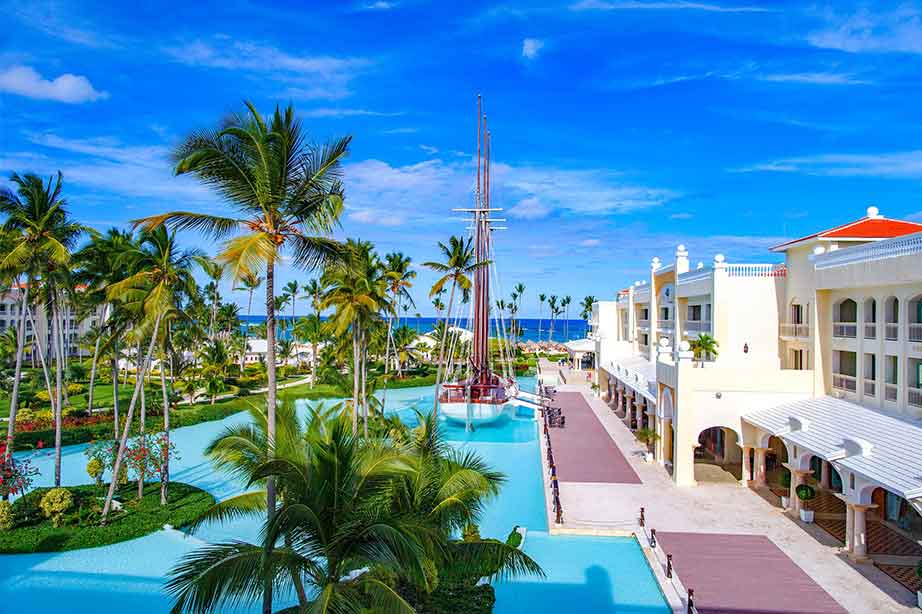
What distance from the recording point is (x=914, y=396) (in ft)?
52.8

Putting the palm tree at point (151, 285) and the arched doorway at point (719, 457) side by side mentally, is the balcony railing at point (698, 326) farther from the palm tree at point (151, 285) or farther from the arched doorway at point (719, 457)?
the palm tree at point (151, 285)

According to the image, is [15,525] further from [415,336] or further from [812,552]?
[415,336]

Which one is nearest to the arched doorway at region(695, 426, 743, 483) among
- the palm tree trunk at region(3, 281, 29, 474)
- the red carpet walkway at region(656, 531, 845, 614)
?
the red carpet walkway at region(656, 531, 845, 614)

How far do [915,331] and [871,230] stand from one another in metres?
6.91

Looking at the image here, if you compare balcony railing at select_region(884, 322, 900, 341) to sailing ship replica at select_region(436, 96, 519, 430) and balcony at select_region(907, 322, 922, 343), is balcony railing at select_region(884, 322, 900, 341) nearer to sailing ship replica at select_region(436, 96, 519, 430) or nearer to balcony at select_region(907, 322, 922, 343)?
balcony at select_region(907, 322, 922, 343)

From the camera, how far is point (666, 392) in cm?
2336

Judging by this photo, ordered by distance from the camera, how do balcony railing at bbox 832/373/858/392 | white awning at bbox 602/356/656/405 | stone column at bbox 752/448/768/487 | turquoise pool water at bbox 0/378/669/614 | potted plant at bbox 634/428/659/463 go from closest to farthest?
turquoise pool water at bbox 0/378/669/614 < balcony railing at bbox 832/373/858/392 < stone column at bbox 752/448/768/487 < potted plant at bbox 634/428/659/463 < white awning at bbox 602/356/656/405

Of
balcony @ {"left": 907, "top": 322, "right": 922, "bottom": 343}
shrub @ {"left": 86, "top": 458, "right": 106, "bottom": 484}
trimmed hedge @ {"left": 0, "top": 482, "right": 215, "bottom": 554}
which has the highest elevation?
balcony @ {"left": 907, "top": 322, "right": 922, "bottom": 343}

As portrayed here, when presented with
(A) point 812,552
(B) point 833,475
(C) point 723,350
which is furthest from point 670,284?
(A) point 812,552

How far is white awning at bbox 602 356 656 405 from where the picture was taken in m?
28.1

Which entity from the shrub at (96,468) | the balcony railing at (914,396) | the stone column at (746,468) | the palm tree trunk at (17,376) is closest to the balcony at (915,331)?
the balcony railing at (914,396)

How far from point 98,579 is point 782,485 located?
19514 millimetres

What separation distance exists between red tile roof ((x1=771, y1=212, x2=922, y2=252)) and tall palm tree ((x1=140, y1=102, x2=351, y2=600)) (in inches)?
694

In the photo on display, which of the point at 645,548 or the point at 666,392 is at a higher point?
the point at 666,392
